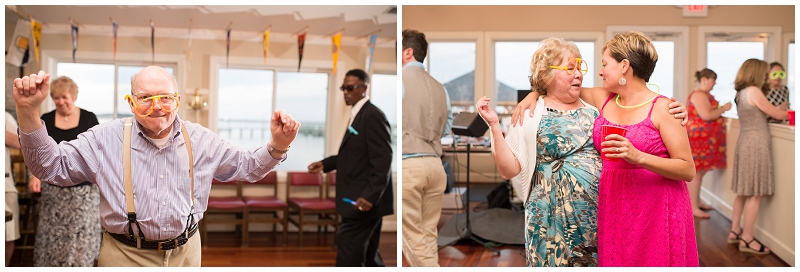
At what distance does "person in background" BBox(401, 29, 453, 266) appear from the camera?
3.95m

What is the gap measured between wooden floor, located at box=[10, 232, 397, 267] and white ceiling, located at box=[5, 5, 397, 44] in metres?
2.05

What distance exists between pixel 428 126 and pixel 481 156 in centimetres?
453

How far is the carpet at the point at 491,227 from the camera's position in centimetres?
567

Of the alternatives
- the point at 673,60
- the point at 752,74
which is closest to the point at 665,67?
the point at 673,60

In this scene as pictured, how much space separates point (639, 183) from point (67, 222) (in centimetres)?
335

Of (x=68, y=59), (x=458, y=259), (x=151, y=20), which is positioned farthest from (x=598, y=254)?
(x=68, y=59)

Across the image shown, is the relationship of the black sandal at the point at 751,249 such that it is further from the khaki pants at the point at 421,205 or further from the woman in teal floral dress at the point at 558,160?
the woman in teal floral dress at the point at 558,160

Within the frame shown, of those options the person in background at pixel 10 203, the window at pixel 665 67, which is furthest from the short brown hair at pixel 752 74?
the person in background at pixel 10 203

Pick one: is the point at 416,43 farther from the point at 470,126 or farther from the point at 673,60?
the point at 673,60

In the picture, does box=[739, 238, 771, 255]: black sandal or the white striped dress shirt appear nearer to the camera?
the white striped dress shirt

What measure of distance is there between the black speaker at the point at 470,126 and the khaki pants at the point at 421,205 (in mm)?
633

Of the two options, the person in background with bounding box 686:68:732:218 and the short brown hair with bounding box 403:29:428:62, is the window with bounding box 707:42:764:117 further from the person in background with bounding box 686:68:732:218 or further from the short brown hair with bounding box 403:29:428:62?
the short brown hair with bounding box 403:29:428:62

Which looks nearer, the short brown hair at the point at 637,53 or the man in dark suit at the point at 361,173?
the short brown hair at the point at 637,53

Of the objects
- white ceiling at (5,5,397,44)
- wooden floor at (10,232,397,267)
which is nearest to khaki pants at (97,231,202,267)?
wooden floor at (10,232,397,267)
